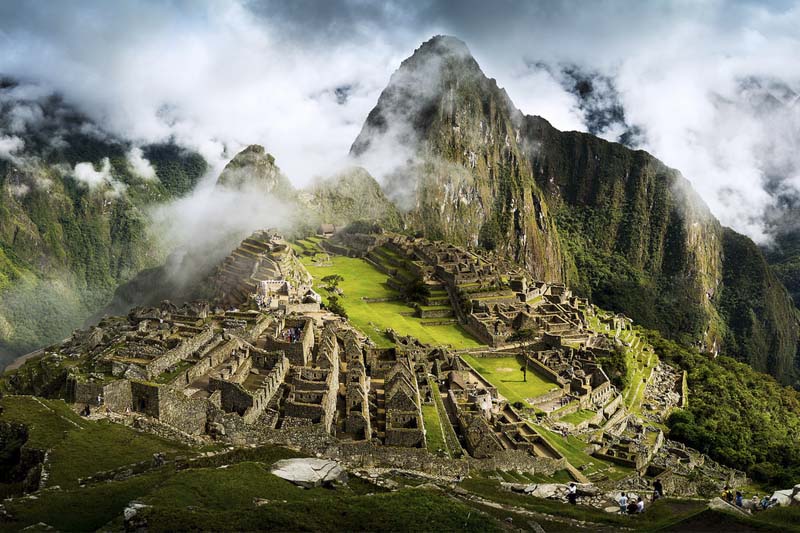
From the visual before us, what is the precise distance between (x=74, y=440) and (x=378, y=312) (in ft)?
144

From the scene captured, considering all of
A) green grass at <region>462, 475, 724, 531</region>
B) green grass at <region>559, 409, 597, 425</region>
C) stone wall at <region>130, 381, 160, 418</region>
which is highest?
stone wall at <region>130, 381, 160, 418</region>

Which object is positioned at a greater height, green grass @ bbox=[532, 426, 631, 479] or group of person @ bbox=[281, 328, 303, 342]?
group of person @ bbox=[281, 328, 303, 342]

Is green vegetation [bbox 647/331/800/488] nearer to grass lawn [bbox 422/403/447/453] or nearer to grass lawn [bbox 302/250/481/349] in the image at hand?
grass lawn [bbox 302/250/481/349]

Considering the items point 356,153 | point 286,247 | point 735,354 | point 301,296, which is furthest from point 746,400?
point 356,153

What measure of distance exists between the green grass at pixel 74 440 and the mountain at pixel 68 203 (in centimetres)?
11207

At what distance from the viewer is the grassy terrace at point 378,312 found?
52.9m

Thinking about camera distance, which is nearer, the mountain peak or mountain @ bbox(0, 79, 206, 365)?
the mountain peak

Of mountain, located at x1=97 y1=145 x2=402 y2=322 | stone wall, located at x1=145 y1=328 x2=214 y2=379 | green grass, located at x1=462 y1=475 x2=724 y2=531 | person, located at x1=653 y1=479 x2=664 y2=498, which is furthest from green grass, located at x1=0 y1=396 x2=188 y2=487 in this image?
mountain, located at x1=97 y1=145 x2=402 y2=322

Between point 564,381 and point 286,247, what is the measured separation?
41908mm

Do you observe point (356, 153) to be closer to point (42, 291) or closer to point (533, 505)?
point (42, 291)

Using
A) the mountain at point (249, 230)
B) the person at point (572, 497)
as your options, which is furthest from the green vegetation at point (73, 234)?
the person at point (572, 497)

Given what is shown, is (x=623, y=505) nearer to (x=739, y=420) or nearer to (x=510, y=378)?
(x=510, y=378)

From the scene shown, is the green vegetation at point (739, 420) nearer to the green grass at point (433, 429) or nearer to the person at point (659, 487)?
the person at point (659, 487)

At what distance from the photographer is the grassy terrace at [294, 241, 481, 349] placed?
52906mm
